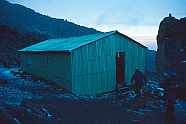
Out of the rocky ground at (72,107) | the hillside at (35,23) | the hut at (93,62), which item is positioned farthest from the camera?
the hillside at (35,23)

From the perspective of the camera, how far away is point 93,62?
19.9 m

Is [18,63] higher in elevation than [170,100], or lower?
higher

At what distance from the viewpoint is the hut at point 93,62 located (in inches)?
744

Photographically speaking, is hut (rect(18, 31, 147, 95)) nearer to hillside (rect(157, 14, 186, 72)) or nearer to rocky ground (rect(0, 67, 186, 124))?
rocky ground (rect(0, 67, 186, 124))

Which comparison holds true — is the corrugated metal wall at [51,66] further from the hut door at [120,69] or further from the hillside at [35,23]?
the hillside at [35,23]

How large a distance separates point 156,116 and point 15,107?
6.94 meters

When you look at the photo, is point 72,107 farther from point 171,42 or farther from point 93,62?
point 171,42

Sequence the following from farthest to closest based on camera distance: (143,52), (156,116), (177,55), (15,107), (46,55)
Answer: (177,55) < (143,52) < (46,55) < (156,116) < (15,107)

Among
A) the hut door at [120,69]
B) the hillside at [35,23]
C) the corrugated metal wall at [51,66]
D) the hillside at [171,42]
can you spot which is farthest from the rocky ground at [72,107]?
the hillside at [35,23]

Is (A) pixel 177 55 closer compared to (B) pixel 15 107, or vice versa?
(B) pixel 15 107

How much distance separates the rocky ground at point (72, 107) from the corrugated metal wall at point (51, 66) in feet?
2.28

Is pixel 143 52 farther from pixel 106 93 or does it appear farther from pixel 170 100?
pixel 170 100

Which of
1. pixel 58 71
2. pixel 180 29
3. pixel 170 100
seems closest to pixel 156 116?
pixel 170 100

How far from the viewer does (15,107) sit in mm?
13836
